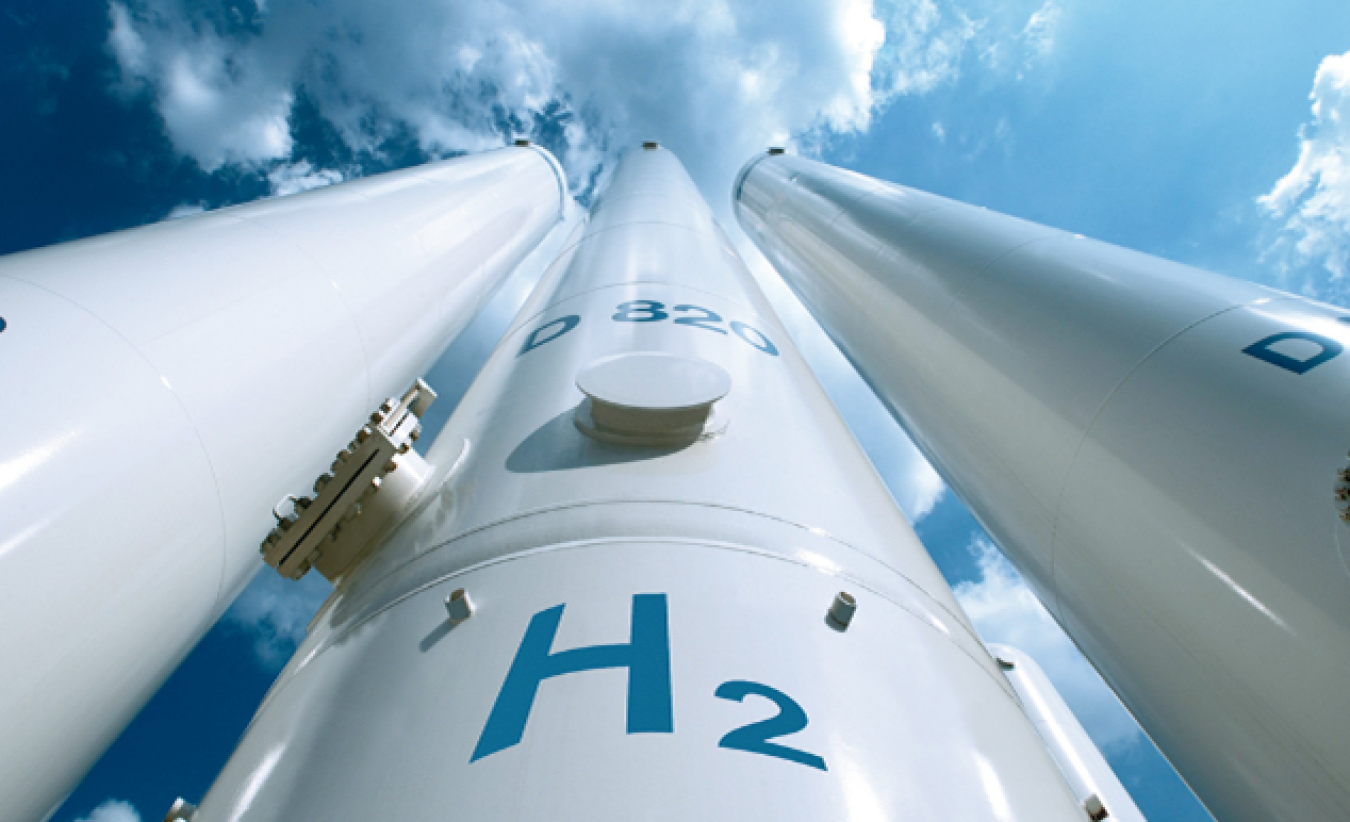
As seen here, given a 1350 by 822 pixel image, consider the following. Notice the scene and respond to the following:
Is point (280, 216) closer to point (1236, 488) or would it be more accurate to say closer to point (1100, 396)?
point (1100, 396)

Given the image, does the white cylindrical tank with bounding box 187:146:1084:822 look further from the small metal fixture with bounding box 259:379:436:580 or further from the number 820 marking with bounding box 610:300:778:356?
the number 820 marking with bounding box 610:300:778:356

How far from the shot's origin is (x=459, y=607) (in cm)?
252

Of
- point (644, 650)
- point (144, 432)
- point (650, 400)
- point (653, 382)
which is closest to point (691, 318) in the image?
point (653, 382)

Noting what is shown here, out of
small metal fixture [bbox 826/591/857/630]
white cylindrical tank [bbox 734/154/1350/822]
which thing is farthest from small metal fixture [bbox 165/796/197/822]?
white cylindrical tank [bbox 734/154/1350/822]

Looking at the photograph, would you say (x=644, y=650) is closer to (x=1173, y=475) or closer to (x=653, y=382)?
(x=653, y=382)

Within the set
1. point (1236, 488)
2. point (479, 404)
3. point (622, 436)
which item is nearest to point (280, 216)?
point (479, 404)

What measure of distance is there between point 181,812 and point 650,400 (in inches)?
101

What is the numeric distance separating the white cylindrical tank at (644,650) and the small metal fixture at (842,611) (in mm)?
11

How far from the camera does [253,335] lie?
13.3ft

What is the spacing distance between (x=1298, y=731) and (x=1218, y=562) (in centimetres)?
75

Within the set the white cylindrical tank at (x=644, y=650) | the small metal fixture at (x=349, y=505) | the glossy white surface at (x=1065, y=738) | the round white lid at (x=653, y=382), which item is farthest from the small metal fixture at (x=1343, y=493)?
the small metal fixture at (x=349, y=505)

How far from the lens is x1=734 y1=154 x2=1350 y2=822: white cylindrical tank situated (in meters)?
2.75

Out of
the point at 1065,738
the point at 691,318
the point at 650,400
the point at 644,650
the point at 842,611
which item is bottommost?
the point at 644,650

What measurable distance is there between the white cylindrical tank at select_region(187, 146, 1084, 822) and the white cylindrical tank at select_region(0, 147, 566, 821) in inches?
34.2
